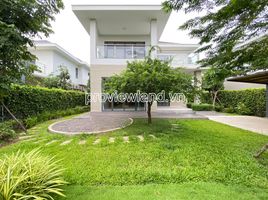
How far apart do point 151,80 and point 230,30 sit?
460 centimetres

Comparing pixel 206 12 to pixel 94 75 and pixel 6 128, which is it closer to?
pixel 6 128

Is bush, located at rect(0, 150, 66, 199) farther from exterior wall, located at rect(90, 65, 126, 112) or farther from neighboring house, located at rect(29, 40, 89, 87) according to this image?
neighboring house, located at rect(29, 40, 89, 87)

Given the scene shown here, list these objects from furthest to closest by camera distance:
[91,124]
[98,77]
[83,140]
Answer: [98,77], [91,124], [83,140]

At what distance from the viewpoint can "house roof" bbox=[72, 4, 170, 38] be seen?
538 inches

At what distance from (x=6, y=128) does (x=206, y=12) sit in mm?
8036

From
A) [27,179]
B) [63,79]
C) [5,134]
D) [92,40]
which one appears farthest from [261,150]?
[63,79]

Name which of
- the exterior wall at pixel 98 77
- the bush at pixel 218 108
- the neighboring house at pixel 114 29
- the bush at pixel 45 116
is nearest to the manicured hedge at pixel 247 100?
the bush at pixel 218 108

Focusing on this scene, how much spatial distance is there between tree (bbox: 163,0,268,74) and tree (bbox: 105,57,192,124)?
3.56m

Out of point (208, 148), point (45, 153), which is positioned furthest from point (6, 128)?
point (208, 148)

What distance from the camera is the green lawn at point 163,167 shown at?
11.3ft

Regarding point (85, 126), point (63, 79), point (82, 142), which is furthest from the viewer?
point (63, 79)

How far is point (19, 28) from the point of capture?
331cm

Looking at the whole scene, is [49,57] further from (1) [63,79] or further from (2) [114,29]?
(2) [114,29]

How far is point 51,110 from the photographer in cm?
1297
